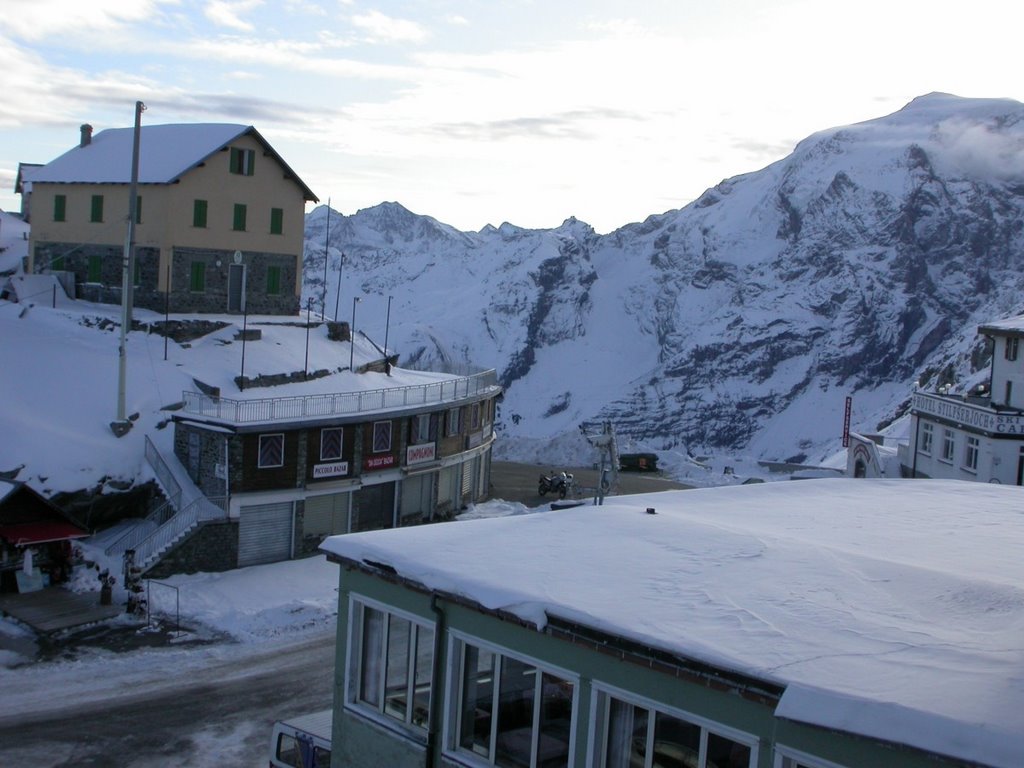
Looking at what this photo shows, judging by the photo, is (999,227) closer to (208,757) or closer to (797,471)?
(797,471)

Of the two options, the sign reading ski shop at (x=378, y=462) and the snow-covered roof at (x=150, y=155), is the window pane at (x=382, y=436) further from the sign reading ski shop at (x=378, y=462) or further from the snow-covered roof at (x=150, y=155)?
the snow-covered roof at (x=150, y=155)

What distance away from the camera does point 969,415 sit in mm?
43688

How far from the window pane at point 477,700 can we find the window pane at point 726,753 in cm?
286

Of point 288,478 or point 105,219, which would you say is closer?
point 288,478

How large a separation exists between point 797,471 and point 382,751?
61189 millimetres

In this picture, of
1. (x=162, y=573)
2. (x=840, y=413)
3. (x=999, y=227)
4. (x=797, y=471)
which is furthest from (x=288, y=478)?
(x=999, y=227)

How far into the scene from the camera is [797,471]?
6994 centimetres

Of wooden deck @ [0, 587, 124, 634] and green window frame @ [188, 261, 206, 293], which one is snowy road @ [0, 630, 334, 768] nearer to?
wooden deck @ [0, 587, 124, 634]

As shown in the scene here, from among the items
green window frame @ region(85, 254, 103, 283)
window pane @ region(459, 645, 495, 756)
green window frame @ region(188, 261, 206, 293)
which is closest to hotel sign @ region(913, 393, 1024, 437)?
green window frame @ region(188, 261, 206, 293)

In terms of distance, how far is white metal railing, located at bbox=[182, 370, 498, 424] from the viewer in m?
35.1

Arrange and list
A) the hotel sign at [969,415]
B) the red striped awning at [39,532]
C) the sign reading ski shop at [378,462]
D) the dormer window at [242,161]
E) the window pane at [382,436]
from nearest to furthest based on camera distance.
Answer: the red striped awning at [39,532] < the sign reading ski shop at [378,462] < the window pane at [382,436] < the hotel sign at [969,415] < the dormer window at [242,161]

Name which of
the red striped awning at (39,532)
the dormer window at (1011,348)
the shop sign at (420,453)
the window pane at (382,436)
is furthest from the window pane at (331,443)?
the dormer window at (1011,348)

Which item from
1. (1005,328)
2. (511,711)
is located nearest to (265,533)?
(511,711)

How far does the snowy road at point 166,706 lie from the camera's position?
66.8ft
